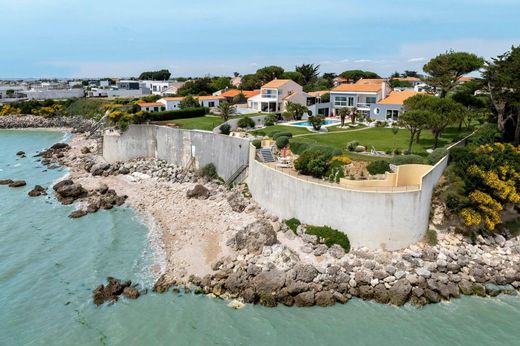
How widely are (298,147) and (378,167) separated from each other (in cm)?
791

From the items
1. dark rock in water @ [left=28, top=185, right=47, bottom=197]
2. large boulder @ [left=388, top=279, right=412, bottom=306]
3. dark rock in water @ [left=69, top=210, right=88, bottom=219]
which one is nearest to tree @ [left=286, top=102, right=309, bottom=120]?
dark rock in water @ [left=69, top=210, right=88, bottom=219]

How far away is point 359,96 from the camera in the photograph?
2167 inches

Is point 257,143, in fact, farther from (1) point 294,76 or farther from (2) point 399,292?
(1) point 294,76

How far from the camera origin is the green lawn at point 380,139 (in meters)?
35.0

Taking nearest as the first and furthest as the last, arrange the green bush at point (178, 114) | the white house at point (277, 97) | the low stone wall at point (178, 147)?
1. the low stone wall at point (178, 147)
2. the green bush at point (178, 114)
3. the white house at point (277, 97)

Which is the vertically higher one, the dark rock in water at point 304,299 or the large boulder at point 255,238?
the large boulder at point 255,238

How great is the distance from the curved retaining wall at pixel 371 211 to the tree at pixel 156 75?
155266 mm

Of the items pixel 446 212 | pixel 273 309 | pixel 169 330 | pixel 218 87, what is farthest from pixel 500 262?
pixel 218 87

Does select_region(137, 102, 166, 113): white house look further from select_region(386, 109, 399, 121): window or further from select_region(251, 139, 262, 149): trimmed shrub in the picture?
select_region(386, 109, 399, 121): window

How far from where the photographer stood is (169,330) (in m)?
18.5

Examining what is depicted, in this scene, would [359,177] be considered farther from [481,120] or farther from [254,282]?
[481,120]

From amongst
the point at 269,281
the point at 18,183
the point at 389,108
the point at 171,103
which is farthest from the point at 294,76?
the point at 269,281

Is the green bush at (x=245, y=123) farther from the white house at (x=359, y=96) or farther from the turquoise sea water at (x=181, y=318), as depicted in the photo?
the turquoise sea water at (x=181, y=318)

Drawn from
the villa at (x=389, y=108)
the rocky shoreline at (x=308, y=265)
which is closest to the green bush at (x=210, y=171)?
the rocky shoreline at (x=308, y=265)
